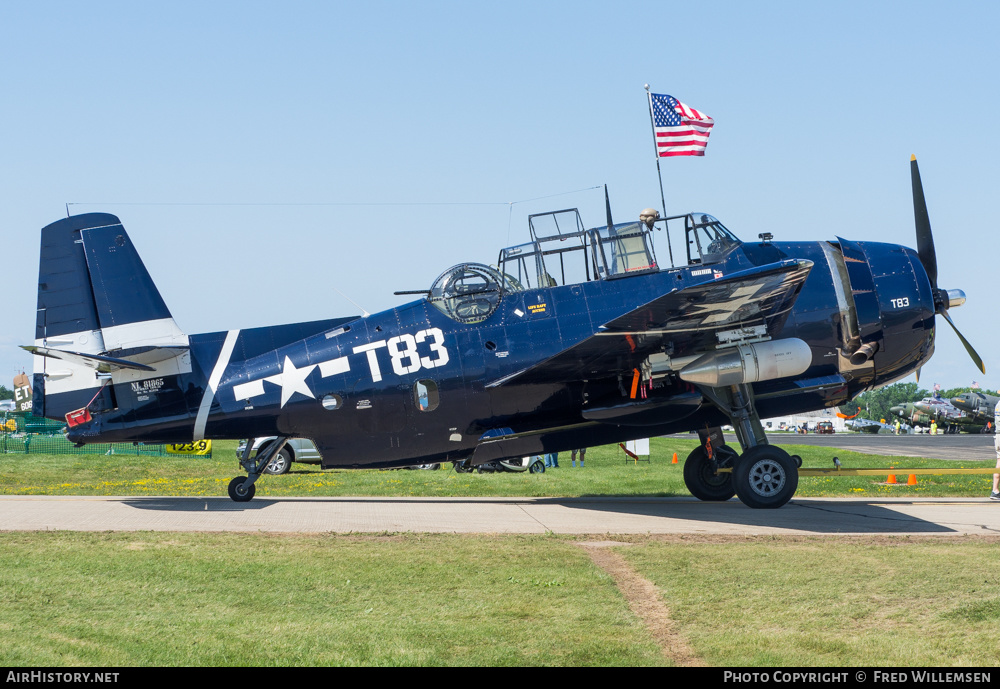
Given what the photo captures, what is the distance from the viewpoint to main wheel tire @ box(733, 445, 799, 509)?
1573 centimetres

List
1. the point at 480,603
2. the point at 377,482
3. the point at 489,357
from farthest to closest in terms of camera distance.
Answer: the point at 377,482, the point at 489,357, the point at 480,603

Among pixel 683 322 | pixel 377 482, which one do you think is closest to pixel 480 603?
pixel 683 322

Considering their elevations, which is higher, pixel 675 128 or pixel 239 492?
pixel 675 128

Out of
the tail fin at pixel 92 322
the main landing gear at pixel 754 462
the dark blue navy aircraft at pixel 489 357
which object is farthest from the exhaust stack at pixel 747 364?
the tail fin at pixel 92 322

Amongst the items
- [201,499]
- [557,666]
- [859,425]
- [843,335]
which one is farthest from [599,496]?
[859,425]

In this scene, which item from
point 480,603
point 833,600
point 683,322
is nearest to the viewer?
point 833,600

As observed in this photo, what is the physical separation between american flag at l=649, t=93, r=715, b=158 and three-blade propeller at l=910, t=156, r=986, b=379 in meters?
4.30

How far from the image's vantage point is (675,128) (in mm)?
18922

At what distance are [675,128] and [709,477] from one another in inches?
294

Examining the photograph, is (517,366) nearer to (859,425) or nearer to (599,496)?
(599,496)

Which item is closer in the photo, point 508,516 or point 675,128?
point 508,516

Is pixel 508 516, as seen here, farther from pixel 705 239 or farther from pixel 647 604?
pixel 647 604

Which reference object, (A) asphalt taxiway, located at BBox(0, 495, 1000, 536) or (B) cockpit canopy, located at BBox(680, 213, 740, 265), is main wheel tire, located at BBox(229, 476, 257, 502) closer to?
(A) asphalt taxiway, located at BBox(0, 495, 1000, 536)

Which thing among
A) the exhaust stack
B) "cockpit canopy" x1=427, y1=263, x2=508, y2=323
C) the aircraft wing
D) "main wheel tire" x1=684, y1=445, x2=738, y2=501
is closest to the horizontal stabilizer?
"cockpit canopy" x1=427, y1=263, x2=508, y2=323
